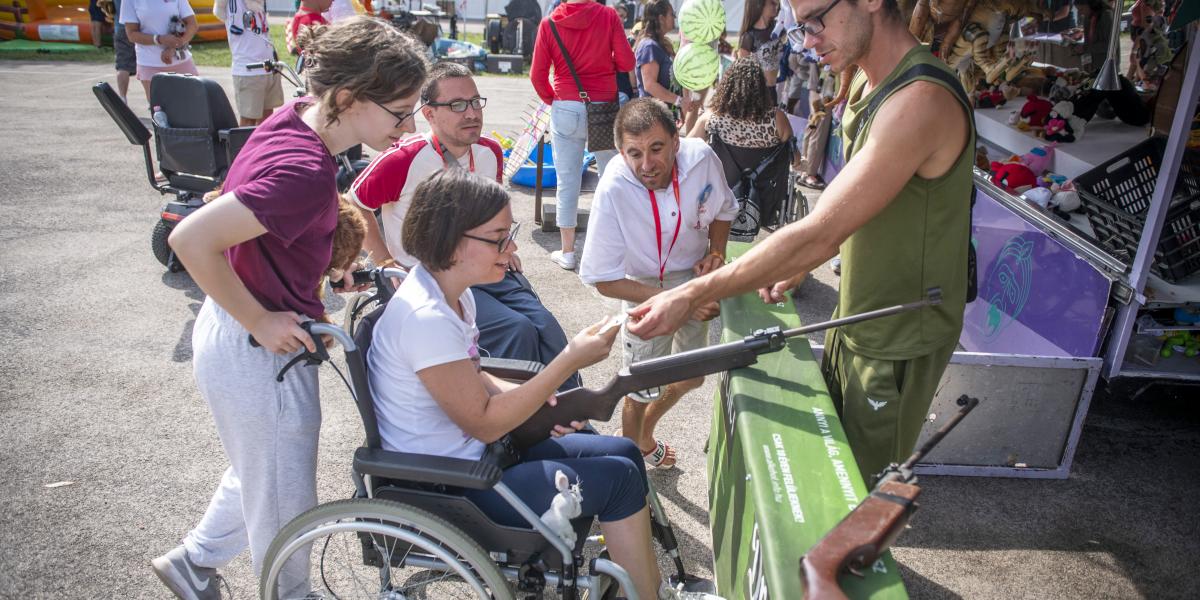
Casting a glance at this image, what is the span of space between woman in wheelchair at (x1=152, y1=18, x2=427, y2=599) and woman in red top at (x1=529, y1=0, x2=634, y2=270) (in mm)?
3463

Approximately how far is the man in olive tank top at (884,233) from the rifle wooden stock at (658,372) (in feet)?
0.39

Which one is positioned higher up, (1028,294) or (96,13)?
(96,13)

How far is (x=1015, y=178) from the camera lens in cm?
489

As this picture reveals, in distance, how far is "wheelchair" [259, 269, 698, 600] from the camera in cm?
198

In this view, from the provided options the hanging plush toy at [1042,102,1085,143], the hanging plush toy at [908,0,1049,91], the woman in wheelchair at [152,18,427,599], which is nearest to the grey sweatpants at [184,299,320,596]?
the woman in wheelchair at [152,18,427,599]

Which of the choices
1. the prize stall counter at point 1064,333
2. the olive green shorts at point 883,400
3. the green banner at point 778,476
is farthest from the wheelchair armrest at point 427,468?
the prize stall counter at point 1064,333

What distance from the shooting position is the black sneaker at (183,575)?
2.46 meters

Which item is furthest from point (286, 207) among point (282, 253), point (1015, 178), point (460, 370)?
point (1015, 178)

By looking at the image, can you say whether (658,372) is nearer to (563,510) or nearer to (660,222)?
(563,510)

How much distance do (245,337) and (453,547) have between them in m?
0.76

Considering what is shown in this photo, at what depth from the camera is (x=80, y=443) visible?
11.6 ft

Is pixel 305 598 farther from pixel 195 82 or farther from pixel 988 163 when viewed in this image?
pixel 988 163

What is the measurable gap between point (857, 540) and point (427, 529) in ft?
3.53

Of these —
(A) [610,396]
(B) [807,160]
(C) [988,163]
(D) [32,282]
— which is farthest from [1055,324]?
(D) [32,282]
